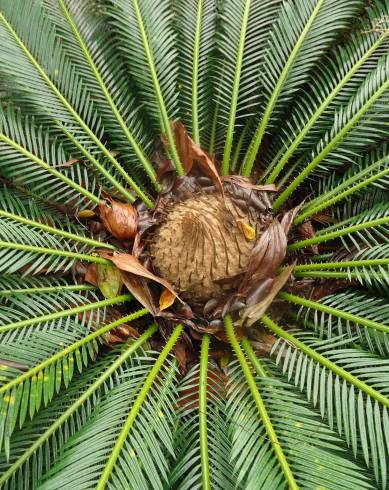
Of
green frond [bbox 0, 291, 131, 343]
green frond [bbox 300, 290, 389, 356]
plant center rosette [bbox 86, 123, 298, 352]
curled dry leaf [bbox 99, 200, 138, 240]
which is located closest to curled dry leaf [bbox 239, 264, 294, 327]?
plant center rosette [bbox 86, 123, 298, 352]

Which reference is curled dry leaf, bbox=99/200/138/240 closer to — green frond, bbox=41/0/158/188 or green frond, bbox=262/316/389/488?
green frond, bbox=41/0/158/188

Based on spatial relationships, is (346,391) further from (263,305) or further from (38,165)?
(38,165)

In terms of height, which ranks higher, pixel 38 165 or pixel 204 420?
pixel 38 165

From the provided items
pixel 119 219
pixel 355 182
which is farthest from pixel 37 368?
pixel 355 182

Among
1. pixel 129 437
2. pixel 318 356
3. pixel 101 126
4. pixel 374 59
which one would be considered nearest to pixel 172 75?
pixel 101 126

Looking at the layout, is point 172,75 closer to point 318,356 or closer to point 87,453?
point 318,356

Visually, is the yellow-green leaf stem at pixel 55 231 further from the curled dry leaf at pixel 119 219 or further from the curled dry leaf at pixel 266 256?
the curled dry leaf at pixel 266 256

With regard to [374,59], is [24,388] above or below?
below
